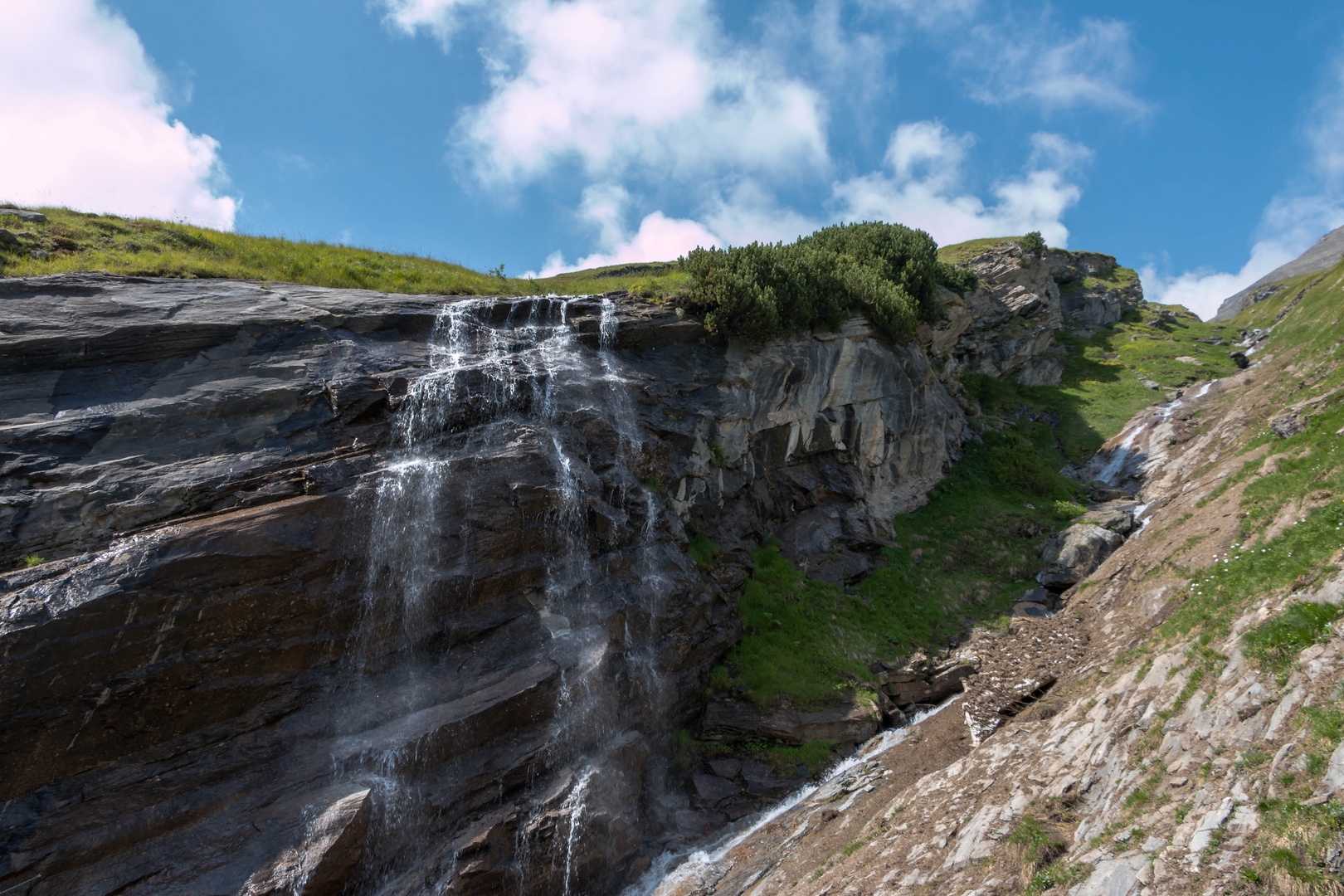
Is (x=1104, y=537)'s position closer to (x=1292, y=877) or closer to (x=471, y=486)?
(x=1292, y=877)

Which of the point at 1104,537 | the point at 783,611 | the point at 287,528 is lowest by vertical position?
the point at 783,611

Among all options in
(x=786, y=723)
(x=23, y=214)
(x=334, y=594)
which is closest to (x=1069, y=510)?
(x=786, y=723)

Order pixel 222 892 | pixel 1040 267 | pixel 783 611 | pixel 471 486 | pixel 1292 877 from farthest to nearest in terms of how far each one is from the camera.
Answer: pixel 1040 267
pixel 783 611
pixel 471 486
pixel 222 892
pixel 1292 877

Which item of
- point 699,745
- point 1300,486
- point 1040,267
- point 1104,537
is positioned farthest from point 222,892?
point 1040,267

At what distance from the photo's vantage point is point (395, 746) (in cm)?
1291

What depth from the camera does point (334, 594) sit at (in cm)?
1420

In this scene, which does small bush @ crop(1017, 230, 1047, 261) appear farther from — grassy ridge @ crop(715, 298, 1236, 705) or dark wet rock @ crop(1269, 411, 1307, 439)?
dark wet rock @ crop(1269, 411, 1307, 439)

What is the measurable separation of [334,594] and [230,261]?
16053mm

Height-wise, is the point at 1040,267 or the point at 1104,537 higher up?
the point at 1040,267

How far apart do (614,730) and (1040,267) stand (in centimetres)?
4982

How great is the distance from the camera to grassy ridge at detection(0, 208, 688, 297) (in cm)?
1928

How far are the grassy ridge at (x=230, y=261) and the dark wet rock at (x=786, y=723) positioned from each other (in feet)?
54.2

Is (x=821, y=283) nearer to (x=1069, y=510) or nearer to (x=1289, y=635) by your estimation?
(x=1069, y=510)

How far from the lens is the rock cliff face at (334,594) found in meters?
11.3
